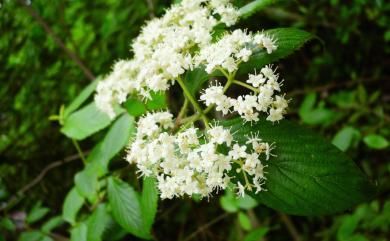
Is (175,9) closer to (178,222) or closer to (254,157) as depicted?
(254,157)

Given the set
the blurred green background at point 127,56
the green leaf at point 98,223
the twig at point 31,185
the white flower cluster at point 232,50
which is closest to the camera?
the white flower cluster at point 232,50

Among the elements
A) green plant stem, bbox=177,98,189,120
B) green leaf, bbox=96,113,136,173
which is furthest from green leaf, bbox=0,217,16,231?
green plant stem, bbox=177,98,189,120

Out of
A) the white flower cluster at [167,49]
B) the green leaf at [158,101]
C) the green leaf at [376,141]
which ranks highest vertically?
the white flower cluster at [167,49]

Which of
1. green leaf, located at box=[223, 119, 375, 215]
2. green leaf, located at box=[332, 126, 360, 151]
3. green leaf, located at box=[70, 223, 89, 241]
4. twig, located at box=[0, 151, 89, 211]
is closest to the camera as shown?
green leaf, located at box=[223, 119, 375, 215]

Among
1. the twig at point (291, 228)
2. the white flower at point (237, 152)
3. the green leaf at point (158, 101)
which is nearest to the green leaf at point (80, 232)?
the green leaf at point (158, 101)

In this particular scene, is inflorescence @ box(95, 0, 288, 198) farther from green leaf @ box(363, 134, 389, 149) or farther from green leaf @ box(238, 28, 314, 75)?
green leaf @ box(363, 134, 389, 149)

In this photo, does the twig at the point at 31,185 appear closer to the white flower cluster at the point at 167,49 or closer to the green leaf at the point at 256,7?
the white flower cluster at the point at 167,49
